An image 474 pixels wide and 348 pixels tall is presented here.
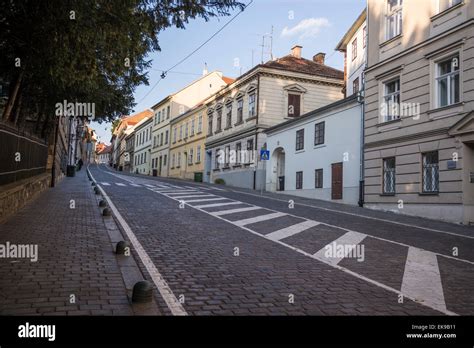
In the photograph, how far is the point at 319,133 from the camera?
26.2m

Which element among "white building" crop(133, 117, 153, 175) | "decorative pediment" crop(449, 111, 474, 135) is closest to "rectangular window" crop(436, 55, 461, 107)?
"decorative pediment" crop(449, 111, 474, 135)

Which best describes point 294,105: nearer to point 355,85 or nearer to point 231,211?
point 355,85

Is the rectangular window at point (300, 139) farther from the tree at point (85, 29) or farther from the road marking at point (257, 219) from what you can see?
the tree at point (85, 29)

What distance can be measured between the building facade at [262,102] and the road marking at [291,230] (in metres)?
19.5

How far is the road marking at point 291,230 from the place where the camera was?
415 inches

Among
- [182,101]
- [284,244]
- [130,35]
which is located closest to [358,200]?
[284,244]

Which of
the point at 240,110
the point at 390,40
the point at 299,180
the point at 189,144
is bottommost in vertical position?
the point at 299,180

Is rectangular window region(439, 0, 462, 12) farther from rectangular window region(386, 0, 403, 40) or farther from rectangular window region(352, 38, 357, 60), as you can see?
rectangular window region(352, 38, 357, 60)

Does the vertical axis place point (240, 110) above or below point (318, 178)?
above

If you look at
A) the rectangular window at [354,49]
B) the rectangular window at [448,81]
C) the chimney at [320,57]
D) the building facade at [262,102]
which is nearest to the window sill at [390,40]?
the rectangular window at [448,81]

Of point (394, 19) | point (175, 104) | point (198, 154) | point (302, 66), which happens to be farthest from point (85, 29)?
point (175, 104)

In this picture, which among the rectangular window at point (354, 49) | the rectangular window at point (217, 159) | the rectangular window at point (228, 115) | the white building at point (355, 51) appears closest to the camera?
the white building at point (355, 51)

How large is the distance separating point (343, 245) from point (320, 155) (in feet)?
54.5

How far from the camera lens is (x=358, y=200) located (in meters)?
22.0
